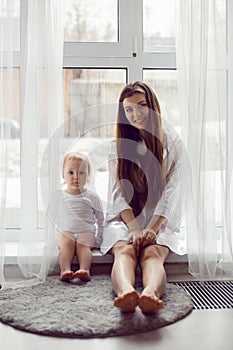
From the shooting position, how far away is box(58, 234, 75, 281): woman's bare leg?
6.94 feet

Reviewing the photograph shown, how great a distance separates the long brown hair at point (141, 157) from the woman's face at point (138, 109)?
1 cm

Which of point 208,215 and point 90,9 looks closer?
point 208,215

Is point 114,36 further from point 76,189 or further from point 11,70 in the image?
point 76,189

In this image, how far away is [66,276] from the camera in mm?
2109

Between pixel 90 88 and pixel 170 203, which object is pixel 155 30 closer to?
pixel 90 88

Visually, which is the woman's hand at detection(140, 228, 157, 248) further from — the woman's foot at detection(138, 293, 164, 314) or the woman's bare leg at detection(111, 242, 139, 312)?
the woman's foot at detection(138, 293, 164, 314)

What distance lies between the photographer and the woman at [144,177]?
2229 mm

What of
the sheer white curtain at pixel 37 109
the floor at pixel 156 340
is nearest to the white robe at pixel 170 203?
the sheer white curtain at pixel 37 109

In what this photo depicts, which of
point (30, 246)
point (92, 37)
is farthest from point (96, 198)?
point (92, 37)

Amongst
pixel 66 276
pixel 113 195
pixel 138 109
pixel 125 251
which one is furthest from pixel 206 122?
pixel 66 276

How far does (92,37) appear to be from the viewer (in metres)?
2.45

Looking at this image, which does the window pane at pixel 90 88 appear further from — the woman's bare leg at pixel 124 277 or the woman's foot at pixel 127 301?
the woman's foot at pixel 127 301

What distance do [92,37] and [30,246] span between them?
95 cm

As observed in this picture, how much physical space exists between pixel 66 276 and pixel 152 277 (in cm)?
37
